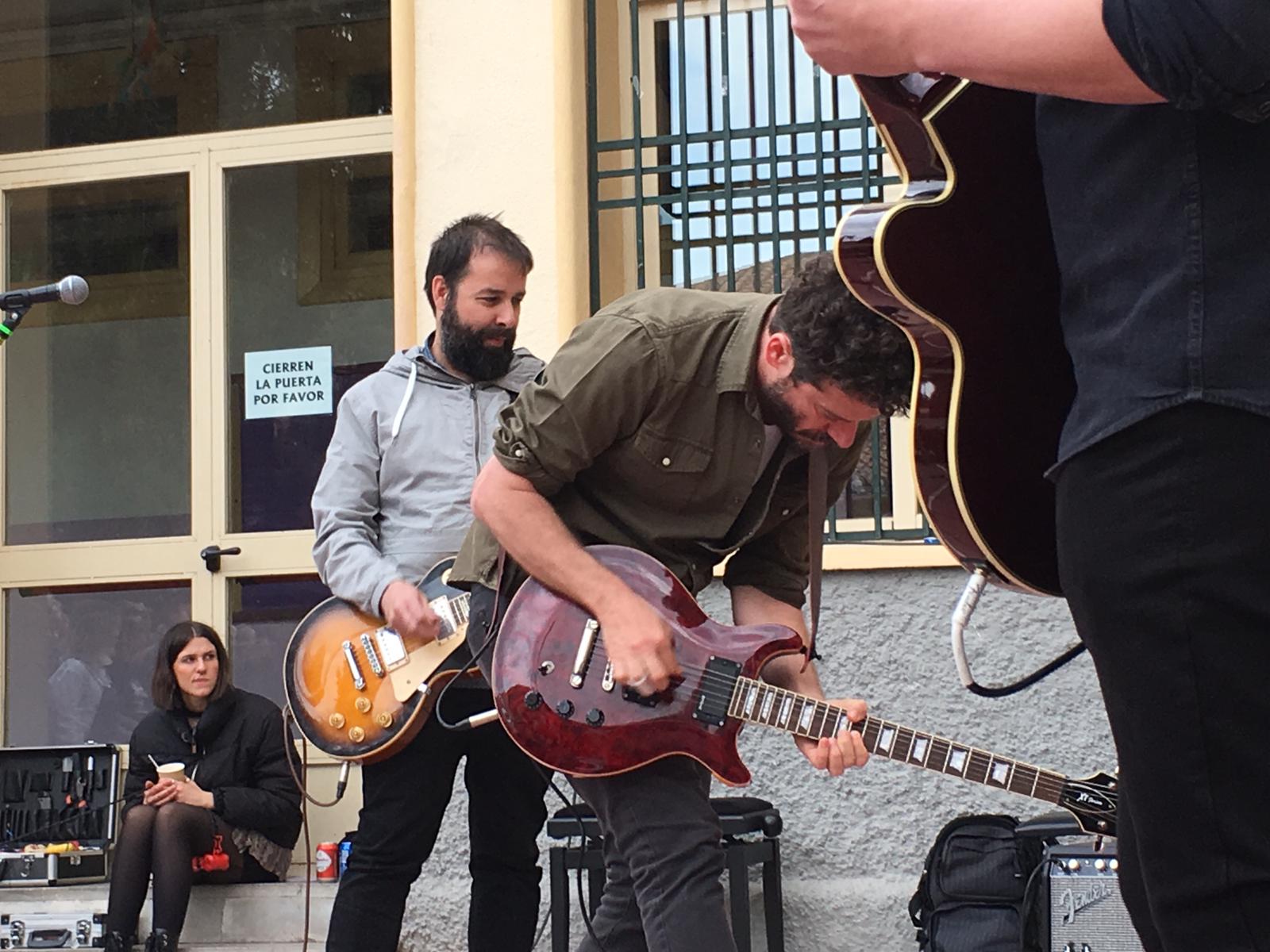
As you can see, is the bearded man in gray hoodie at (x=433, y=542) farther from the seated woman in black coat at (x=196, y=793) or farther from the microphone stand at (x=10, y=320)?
the seated woman in black coat at (x=196, y=793)

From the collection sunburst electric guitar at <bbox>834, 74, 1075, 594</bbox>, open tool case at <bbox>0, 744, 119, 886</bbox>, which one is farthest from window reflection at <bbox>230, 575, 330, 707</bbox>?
sunburst electric guitar at <bbox>834, 74, 1075, 594</bbox>

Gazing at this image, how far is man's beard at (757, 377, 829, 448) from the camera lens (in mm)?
3062

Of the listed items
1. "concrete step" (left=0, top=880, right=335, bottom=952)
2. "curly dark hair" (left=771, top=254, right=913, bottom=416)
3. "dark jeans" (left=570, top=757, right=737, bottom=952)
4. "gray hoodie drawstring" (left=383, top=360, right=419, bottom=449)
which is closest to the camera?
"curly dark hair" (left=771, top=254, right=913, bottom=416)

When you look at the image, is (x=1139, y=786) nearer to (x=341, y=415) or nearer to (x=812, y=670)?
(x=812, y=670)

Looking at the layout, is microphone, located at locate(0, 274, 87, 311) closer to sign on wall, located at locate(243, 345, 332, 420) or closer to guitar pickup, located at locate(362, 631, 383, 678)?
guitar pickup, located at locate(362, 631, 383, 678)

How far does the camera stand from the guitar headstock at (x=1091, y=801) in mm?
3566

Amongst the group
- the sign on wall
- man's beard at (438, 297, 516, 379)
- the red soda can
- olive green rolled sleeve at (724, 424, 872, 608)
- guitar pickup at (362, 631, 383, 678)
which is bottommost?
the red soda can

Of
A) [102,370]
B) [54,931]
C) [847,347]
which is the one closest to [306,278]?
[102,370]

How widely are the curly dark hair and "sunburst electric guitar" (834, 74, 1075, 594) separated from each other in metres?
1.03

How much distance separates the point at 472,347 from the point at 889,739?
152 centimetres

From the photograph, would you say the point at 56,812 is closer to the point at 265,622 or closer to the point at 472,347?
the point at 265,622

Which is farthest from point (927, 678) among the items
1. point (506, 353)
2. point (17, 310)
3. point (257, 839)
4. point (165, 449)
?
point (165, 449)

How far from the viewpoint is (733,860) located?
4801 mm

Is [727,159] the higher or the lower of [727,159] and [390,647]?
the higher
